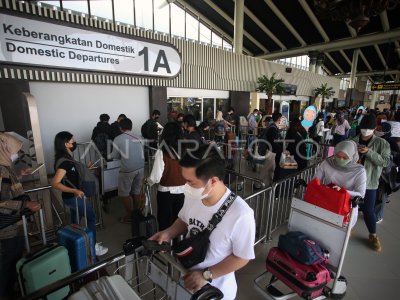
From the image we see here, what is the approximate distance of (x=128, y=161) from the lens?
365cm

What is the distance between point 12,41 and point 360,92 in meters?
41.9

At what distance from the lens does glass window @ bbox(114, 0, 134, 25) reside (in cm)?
862

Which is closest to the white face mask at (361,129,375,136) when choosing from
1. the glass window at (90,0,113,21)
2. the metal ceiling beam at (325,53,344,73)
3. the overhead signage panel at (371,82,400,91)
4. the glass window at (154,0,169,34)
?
the glass window at (90,0,113,21)

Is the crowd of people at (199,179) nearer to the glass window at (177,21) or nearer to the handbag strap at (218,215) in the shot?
the handbag strap at (218,215)

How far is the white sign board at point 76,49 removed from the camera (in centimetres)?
473

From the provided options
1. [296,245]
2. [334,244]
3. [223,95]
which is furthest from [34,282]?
[223,95]

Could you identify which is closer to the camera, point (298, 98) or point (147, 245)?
point (147, 245)

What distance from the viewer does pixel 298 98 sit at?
17906mm

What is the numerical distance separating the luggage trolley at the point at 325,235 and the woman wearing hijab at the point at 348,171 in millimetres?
384

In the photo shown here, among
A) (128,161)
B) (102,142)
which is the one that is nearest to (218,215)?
(128,161)

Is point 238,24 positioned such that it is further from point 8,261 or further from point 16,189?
point 8,261

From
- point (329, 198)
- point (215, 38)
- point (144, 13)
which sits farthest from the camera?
point (215, 38)

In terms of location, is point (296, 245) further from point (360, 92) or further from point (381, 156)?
point (360, 92)

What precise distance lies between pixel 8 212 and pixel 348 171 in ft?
11.6
